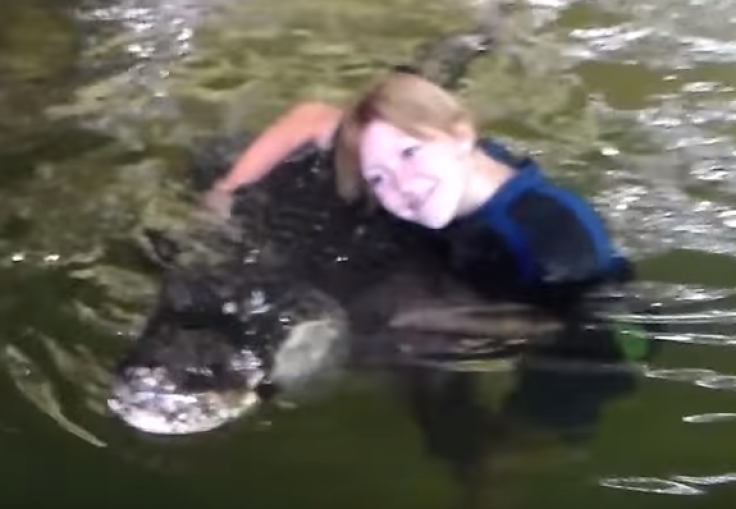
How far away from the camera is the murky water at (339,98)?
0.83 m

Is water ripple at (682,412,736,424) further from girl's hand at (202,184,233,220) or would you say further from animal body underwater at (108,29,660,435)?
girl's hand at (202,184,233,220)

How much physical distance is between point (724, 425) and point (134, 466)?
0.35 meters

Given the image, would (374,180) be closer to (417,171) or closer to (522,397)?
(417,171)

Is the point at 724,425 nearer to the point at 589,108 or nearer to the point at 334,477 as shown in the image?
the point at 334,477

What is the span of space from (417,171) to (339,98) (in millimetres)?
253

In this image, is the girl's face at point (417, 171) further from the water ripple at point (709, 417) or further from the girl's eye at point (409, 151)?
the water ripple at point (709, 417)

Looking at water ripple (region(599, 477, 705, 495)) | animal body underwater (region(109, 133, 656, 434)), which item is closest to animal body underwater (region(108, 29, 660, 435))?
animal body underwater (region(109, 133, 656, 434))

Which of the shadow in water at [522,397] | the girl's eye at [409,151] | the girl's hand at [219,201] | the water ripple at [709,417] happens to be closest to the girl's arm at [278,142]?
the girl's hand at [219,201]

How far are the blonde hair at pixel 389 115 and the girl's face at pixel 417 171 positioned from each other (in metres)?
0.01

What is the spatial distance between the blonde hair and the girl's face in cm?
1

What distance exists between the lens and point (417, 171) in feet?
3.24

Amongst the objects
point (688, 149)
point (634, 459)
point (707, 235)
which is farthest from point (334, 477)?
point (688, 149)

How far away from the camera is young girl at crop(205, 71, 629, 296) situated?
968mm

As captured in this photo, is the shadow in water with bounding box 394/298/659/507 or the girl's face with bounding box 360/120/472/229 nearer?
the shadow in water with bounding box 394/298/659/507
